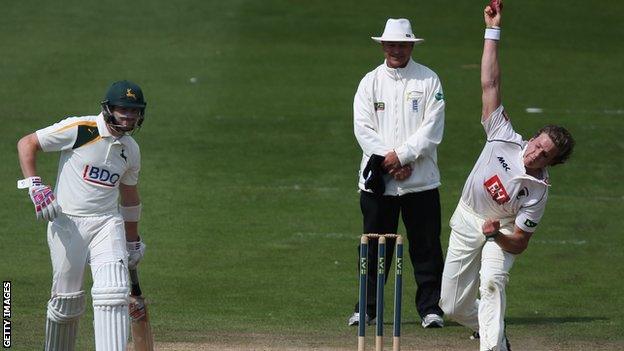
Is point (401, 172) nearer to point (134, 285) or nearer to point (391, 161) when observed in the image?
point (391, 161)

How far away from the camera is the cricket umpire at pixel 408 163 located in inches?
378

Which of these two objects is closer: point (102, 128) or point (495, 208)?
point (102, 128)

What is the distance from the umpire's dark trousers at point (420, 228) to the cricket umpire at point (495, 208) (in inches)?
41.9

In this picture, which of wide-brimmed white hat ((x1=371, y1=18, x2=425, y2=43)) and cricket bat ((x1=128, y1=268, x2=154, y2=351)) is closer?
cricket bat ((x1=128, y1=268, x2=154, y2=351))

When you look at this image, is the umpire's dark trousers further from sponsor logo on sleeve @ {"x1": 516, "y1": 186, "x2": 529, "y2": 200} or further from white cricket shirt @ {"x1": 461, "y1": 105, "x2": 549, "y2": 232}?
sponsor logo on sleeve @ {"x1": 516, "y1": 186, "x2": 529, "y2": 200}

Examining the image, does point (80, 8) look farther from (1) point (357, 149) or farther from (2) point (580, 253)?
(2) point (580, 253)

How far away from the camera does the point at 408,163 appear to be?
953 centimetres

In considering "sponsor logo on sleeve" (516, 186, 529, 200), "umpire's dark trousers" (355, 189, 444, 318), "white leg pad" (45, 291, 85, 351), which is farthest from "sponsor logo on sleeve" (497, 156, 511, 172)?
"white leg pad" (45, 291, 85, 351)

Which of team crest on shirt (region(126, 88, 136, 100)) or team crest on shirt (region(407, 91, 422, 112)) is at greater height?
team crest on shirt (region(126, 88, 136, 100))

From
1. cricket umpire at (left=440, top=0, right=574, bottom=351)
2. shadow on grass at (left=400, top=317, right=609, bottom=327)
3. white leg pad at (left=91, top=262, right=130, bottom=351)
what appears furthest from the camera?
shadow on grass at (left=400, top=317, right=609, bottom=327)

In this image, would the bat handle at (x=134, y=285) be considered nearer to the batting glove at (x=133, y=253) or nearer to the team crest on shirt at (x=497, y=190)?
the batting glove at (x=133, y=253)

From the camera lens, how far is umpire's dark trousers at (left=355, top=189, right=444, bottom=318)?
969 centimetres

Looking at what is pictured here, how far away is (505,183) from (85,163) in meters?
2.60

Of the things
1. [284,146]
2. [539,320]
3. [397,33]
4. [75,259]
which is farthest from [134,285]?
[284,146]
